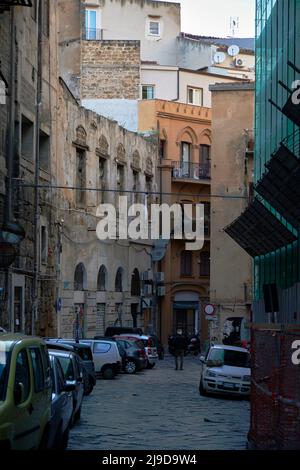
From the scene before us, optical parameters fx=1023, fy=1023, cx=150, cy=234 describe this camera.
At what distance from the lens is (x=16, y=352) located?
1177cm

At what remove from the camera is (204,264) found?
67062 mm

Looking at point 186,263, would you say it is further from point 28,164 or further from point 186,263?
point 28,164

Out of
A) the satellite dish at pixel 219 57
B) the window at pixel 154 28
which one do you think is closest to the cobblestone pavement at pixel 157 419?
the window at pixel 154 28

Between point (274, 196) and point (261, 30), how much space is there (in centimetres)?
1613

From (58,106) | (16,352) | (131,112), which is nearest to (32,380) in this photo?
(16,352)

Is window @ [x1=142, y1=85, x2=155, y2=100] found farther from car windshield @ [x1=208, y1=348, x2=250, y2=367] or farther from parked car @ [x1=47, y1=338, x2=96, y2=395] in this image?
parked car @ [x1=47, y1=338, x2=96, y2=395]

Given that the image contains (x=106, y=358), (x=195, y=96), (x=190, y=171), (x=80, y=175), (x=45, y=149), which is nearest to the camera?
(x=106, y=358)

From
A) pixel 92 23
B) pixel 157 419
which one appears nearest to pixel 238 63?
pixel 92 23

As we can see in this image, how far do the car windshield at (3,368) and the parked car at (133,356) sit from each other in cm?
2818

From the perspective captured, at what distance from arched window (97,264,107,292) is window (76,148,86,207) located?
446 cm

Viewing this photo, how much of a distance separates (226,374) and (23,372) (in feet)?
58.6

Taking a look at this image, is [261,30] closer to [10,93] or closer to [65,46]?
[10,93]

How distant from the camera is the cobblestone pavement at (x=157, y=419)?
17.9m

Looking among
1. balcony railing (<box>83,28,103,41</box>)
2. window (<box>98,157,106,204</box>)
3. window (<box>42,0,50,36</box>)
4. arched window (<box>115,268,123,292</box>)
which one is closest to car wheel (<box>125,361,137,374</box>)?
window (<box>42,0,50,36</box>)
